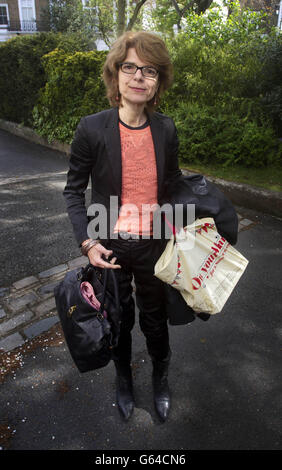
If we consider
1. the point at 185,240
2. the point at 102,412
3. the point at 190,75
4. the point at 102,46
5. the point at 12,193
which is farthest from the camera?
the point at 102,46

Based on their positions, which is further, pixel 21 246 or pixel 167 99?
pixel 167 99

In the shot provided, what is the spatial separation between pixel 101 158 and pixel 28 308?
2082mm

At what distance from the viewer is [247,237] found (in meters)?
4.89

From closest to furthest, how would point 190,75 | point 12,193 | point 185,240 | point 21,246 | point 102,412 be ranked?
point 185,240 < point 102,412 < point 21,246 < point 12,193 < point 190,75

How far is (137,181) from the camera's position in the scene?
6.61 feet

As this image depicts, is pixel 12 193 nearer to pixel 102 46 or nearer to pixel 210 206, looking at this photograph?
pixel 210 206

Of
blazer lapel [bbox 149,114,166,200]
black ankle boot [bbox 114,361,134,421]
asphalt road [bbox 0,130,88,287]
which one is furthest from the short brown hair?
asphalt road [bbox 0,130,88,287]

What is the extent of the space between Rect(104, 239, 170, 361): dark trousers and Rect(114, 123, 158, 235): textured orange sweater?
4.6 inches

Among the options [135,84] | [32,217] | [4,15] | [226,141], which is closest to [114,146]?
[135,84]

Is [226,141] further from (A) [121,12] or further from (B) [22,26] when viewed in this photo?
(B) [22,26]

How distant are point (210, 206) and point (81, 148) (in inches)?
31.5

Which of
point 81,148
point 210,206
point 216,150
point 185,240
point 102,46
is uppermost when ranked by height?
point 102,46

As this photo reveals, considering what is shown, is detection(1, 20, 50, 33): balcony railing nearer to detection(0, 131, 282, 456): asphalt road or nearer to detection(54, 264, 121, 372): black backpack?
detection(0, 131, 282, 456): asphalt road
